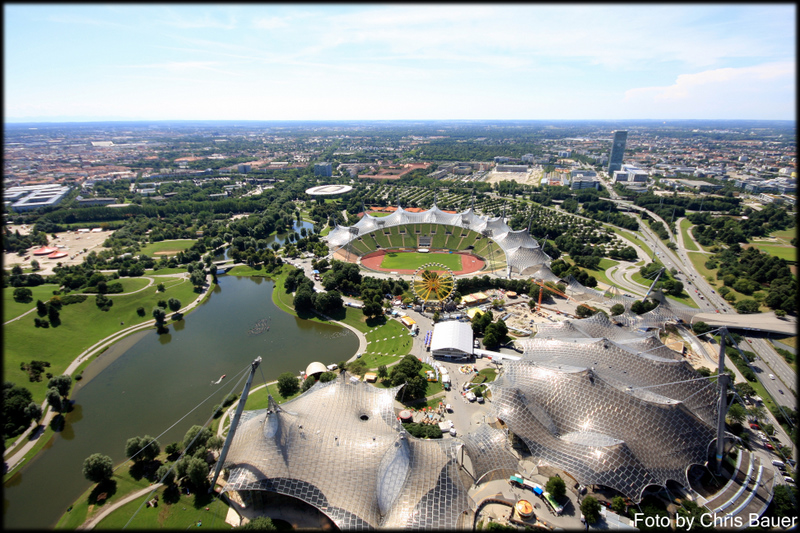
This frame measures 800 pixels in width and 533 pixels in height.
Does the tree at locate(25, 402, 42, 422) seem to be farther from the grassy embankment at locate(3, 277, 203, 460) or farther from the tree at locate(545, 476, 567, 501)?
the tree at locate(545, 476, 567, 501)

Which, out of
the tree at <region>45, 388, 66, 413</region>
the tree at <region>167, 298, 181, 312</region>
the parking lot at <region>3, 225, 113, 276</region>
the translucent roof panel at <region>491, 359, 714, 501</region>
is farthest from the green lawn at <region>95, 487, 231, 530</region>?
the parking lot at <region>3, 225, 113, 276</region>

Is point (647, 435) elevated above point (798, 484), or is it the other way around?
point (647, 435)

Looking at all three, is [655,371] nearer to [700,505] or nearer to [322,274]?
[700,505]

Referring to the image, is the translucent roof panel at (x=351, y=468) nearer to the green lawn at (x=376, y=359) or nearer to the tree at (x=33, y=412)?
the green lawn at (x=376, y=359)

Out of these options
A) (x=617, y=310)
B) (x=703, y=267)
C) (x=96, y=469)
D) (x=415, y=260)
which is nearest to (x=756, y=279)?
(x=703, y=267)

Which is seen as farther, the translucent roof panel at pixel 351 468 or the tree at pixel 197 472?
the tree at pixel 197 472

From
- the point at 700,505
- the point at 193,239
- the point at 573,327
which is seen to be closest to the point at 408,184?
the point at 193,239

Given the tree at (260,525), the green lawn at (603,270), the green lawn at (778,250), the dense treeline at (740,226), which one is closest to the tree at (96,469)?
the tree at (260,525)
